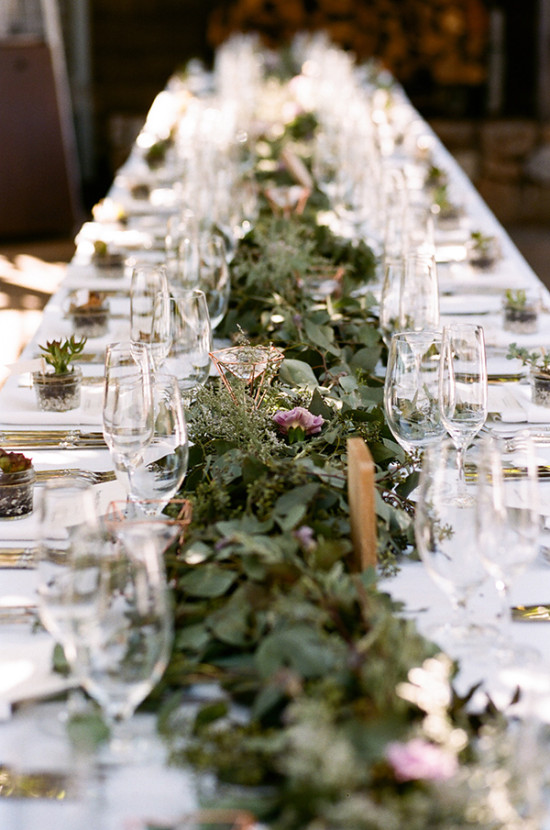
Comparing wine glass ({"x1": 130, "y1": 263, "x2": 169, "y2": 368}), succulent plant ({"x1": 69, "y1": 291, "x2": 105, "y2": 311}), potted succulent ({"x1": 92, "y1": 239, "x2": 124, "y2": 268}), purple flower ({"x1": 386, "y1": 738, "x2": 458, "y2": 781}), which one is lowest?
purple flower ({"x1": 386, "y1": 738, "x2": 458, "y2": 781})

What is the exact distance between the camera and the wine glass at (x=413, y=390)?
1472 mm

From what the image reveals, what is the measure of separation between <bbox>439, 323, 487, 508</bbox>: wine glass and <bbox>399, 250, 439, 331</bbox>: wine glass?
427 millimetres

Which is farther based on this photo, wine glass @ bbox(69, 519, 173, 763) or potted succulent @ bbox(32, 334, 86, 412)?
potted succulent @ bbox(32, 334, 86, 412)

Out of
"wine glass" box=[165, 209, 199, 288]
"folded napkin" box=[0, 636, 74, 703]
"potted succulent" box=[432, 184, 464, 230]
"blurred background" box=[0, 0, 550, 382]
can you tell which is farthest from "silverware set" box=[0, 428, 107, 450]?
"blurred background" box=[0, 0, 550, 382]

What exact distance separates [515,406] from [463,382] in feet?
1.24

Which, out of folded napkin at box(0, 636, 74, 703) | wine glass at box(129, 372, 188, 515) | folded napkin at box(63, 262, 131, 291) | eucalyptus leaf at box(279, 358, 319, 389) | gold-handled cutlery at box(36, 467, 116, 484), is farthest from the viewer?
folded napkin at box(63, 262, 131, 291)

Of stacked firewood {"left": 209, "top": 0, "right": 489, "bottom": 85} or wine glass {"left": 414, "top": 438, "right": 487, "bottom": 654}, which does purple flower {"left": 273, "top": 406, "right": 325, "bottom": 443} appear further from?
stacked firewood {"left": 209, "top": 0, "right": 489, "bottom": 85}

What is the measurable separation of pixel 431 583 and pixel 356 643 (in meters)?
0.32

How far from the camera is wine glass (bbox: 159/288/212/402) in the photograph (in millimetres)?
1720


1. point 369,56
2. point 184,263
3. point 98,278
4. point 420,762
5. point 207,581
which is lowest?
point 420,762

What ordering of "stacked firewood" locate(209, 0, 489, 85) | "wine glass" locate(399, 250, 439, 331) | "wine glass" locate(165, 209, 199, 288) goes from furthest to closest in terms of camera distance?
"stacked firewood" locate(209, 0, 489, 85) → "wine glass" locate(165, 209, 199, 288) → "wine glass" locate(399, 250, 439, 331)

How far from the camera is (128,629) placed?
92 centimetres

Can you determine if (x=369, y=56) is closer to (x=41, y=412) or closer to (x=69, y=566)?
(x=41, y=412)

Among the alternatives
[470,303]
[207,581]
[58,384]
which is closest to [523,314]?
[470,303]
